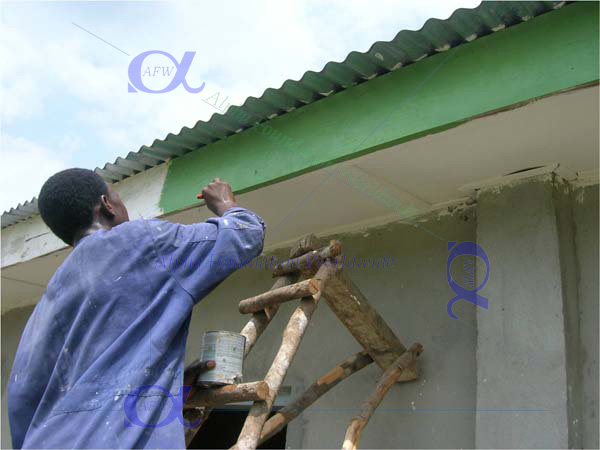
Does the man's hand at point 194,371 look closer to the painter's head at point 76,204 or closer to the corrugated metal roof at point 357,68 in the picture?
the painter's head at point 76,204

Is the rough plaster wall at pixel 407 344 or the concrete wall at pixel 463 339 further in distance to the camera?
the rough plaster wall at pixel 407 344

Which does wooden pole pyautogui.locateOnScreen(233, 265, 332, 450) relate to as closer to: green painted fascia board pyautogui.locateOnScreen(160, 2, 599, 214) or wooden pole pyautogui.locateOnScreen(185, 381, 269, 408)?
wooden pole pyautogui.locateOnScreen(185, 381, 269, 408)

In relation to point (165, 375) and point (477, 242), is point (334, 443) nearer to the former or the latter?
point (477, 242)

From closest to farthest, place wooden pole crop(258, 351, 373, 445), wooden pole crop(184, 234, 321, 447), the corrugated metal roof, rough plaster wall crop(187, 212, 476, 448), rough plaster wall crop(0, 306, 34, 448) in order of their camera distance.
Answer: wooden pole crop(184, 234, 321, 447)
the corrugated metal roof
wooden pole crop(258, 351, 373, 445)
rough plaster wall crop(187, 212, 476, 448)
rough plaster wall crop(0, 306, 34, 448)

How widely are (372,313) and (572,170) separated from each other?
1226 mm

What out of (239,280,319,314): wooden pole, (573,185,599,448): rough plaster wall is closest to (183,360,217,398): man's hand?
(239,280,319,314): wooden pole

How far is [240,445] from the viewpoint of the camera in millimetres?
2631

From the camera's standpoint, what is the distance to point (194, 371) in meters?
2.71

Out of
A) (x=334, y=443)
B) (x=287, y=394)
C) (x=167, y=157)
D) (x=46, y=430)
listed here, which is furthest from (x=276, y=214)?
(x=46, y=430)

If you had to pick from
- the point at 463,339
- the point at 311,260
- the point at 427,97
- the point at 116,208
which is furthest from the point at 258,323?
the point at 427,97

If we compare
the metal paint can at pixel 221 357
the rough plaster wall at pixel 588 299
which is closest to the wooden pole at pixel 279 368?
the metal paint can at pixel 221 357

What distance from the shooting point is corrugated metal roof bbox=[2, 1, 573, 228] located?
3.04m

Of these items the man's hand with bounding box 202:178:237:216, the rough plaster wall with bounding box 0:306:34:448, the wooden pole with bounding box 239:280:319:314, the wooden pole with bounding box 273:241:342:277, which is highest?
the rough plaster wall with bounding box 0:306:34:448

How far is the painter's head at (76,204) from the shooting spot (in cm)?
255
